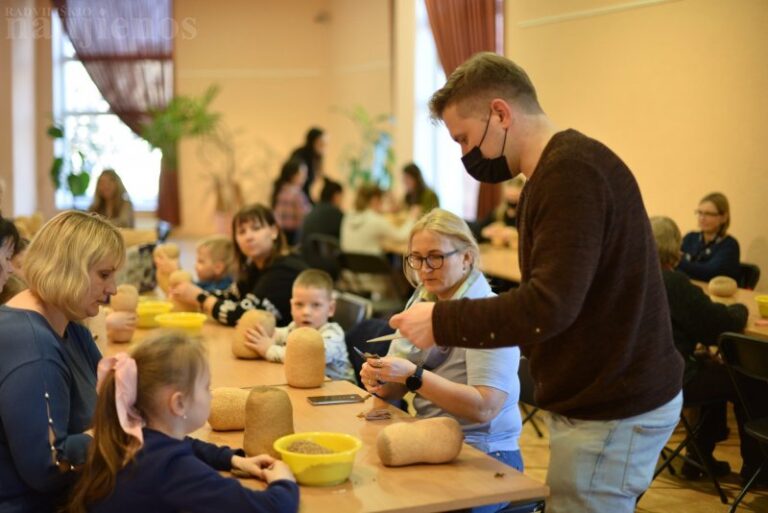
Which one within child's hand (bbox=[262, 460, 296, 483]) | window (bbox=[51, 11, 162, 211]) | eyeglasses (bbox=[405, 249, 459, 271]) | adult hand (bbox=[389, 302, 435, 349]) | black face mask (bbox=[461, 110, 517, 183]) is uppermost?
window (bbox=[51, 11, 162, 211])

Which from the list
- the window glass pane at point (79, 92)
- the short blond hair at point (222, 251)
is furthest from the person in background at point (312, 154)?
the short blond hair at point (222, 251)

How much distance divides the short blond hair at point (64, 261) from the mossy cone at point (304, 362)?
831 mm

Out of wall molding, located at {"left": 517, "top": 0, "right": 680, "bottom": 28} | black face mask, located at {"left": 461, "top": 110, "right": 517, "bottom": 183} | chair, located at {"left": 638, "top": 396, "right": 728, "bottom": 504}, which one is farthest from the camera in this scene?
wall molding, located at {"left": 517, "top": 0, "right": 680, "bottom": 28}

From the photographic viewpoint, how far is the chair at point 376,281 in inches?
248

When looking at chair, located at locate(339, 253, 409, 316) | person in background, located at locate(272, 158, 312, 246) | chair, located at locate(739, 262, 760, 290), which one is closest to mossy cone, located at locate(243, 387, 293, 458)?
chair, located at locate(339, 253, 409, 316)

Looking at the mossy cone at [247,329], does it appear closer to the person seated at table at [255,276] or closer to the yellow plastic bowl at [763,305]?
the person seated at table at [255,276]

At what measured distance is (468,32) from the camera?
8992 millimetres

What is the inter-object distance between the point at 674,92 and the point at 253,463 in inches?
187

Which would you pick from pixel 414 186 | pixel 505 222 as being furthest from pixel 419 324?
pixel 414 186

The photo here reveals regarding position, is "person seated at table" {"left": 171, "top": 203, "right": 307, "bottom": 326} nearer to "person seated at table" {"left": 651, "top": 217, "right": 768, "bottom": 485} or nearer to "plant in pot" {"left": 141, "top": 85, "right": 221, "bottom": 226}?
"person seated at table" {"left": 651, "top": 217, "right": 768, "bottom": 485}

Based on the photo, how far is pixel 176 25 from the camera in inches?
525

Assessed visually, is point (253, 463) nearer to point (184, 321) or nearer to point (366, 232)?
point (184, 321)

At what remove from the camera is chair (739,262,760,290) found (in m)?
5.18

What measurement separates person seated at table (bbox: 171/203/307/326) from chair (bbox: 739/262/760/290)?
8.70 feet
